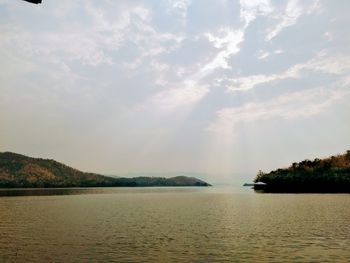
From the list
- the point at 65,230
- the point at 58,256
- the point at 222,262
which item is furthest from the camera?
the point at 65,230

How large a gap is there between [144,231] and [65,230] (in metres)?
14.4

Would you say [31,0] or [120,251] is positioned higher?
[31,0]

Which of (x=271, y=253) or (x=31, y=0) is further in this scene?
(x=271, y=253)

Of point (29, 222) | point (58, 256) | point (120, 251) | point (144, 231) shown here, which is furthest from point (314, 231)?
point (29, 222)

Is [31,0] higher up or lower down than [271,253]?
higher up

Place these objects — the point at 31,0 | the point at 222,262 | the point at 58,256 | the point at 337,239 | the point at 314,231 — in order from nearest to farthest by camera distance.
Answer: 1. the point at 31,0
2. the point at 222,262
3. the point at 58,256
4. the point at 337,239
5. the point at 314,231

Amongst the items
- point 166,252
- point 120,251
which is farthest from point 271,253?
point 120,251

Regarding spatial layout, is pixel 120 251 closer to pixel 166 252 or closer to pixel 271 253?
pixel 166 252

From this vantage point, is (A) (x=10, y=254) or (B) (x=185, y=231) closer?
(A) (x=10, y=254)

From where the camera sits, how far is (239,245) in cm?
5269

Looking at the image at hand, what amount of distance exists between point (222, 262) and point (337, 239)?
76.1 feet

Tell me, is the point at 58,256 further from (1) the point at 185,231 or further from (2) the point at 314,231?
(2) the point at 314,231

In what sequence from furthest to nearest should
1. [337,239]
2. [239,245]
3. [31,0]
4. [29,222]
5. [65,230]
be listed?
[29,222] < [65,230] < [337,239] < [239,245] < [31,0]

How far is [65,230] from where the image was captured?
230ft
